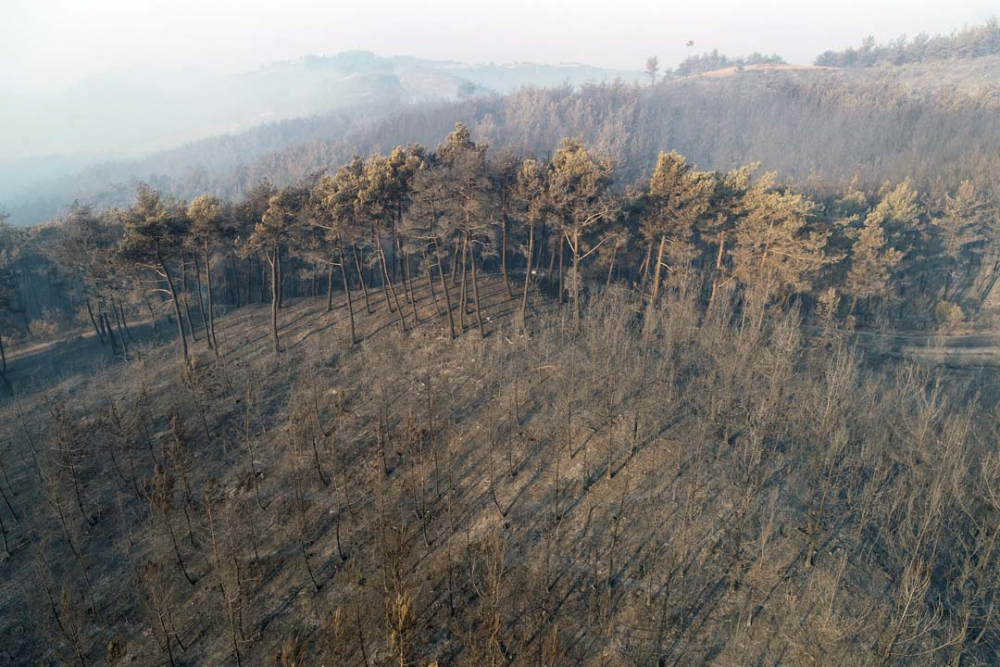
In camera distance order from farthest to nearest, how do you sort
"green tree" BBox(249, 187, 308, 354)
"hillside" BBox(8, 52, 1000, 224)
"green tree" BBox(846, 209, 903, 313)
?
"hillside" BBox(8, 52, 1000, 224) < "green tree" BBox(846, 209, 903, 313) < "green tree" BBox(249, 187, 308, 354)

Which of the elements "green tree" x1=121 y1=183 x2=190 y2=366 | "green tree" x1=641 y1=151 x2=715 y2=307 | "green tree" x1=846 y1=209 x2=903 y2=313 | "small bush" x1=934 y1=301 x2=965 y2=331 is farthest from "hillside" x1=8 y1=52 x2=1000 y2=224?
"green tree" x1=121 y1=183 x2=190 y2=366

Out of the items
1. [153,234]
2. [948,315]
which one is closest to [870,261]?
[948,315]

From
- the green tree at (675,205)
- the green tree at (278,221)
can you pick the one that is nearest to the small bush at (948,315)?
the green tree at (675,205)

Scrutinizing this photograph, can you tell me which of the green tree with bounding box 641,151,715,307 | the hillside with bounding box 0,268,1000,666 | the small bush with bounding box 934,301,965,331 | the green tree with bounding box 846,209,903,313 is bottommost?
the small bush with bounding box 934,301,965,331

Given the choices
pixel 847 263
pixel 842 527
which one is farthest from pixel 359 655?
pixel 847 263

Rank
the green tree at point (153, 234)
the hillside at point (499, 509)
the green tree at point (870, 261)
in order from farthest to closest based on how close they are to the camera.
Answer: the green tree at point (870, 261) < the green tree at point (153, 234) < the hillside at point (499, 509)

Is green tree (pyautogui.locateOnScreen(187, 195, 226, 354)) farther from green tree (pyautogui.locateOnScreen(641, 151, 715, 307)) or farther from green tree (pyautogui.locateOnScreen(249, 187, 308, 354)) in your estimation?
green tree (pyautogui.locateOnScreen(641, 151, 715, 307))

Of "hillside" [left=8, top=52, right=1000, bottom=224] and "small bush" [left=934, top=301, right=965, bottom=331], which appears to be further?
"hillside" [left=8, top=52, right=1000, bottom=224]

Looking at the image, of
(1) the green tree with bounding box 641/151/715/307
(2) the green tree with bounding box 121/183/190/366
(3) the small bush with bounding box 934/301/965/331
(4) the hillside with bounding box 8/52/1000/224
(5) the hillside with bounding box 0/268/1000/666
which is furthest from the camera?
(4) the hillside with bounding box 8/52/1000/224

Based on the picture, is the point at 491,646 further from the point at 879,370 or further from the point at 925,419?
the point at 879,370

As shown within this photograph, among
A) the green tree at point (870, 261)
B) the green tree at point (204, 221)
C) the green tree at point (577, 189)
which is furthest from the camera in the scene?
the green tree at point (870, 261)

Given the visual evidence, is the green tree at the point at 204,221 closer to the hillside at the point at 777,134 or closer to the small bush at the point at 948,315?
the small bush at the point at 948,315
